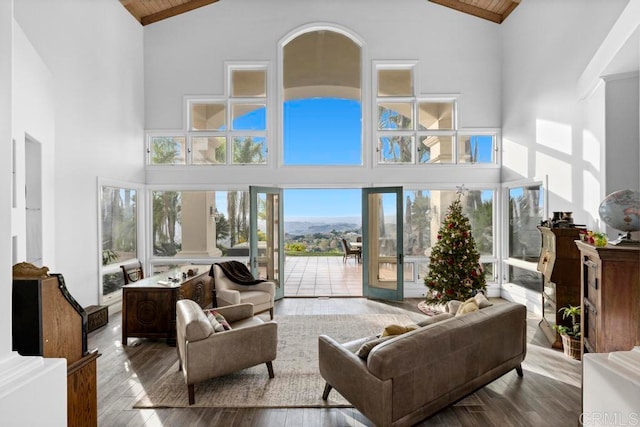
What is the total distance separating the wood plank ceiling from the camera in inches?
285

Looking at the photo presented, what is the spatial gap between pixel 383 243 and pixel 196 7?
6.07 metres

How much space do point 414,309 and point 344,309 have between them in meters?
1.24

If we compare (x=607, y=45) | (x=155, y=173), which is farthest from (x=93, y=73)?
(x=607, y=45)

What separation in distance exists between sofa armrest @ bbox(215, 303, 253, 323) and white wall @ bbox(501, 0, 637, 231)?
14.3 feet

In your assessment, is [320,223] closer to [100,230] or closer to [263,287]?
[263,287]

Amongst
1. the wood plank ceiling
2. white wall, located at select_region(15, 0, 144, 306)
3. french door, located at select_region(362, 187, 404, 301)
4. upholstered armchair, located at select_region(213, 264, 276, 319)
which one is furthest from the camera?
french door, located at select_region(362, 187, 404, 301)

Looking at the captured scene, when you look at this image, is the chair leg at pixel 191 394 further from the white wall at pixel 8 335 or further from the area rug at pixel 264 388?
the white wall at pixel 8 335

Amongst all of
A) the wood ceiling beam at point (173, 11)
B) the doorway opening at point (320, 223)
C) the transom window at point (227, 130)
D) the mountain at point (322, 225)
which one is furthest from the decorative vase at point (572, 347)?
the mountain at point (322, 225)

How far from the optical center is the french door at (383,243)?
7.47 metres

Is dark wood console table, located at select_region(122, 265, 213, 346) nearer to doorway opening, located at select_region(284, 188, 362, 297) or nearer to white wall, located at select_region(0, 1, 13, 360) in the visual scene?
white wall, located at select_region(0, 1, 13, 360)

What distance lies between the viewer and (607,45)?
13.6ft

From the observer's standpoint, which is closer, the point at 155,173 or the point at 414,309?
the point at 414,309

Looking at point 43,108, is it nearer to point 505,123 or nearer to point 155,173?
point 155,173

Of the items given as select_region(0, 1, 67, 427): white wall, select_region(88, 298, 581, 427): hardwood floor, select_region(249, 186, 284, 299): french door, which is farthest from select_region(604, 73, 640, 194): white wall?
select_region(0, 1, 67, 427): white wall
